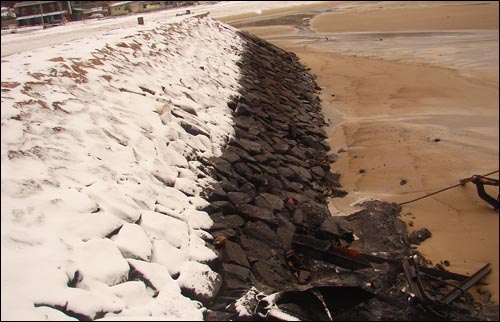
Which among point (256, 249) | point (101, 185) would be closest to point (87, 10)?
point (101, 185)

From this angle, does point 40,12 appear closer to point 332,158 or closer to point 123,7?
point 332,158

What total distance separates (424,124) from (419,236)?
393 centimetres

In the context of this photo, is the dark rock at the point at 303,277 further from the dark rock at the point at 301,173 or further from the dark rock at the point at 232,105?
the dark rock at the point at 232,105

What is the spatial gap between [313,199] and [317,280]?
2076mm

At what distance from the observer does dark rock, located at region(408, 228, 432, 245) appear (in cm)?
455

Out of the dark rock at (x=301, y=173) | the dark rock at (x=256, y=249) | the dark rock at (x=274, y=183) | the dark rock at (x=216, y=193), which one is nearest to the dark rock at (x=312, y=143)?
the dark rock at (x=301, y=173)

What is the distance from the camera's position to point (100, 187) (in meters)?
3.68

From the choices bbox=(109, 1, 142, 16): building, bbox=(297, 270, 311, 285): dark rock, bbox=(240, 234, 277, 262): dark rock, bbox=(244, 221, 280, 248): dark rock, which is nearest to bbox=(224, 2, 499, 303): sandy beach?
bbox=(297, 270, 311, 285): dark rock

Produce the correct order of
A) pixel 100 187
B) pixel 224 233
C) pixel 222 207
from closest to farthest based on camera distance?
pixel 100 187
pixel 224 233
pixel 222 207

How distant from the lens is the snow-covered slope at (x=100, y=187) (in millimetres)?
2730

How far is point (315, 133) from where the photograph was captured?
856 centimetres

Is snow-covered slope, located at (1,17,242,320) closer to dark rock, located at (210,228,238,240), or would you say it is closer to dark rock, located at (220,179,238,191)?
dark rock, located at (210,228,238,240)

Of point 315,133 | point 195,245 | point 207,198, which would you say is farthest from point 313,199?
point 315,133

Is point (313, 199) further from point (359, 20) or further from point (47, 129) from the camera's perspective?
point (359, 20)
